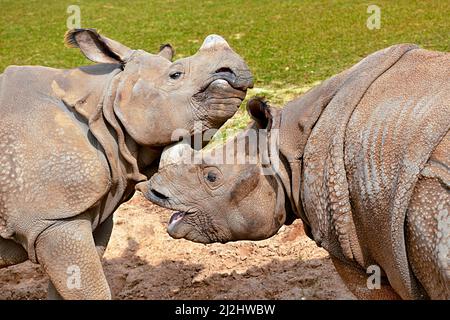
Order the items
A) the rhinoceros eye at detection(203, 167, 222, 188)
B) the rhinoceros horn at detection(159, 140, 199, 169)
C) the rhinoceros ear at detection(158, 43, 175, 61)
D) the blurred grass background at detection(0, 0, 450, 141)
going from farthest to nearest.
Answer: the blurred grass background at detection(0, 0, 450, 141)
the rhinoceros ear at detection(158, 43, 175, 61)
the rhinoceros horn at detection(159, 140, 199, 169)
the rhinoceros eye at detection(203, 167, 222, 188)

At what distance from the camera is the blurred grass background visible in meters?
10.9

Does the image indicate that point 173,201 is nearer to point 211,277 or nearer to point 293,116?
point 293,116

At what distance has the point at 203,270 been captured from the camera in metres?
6.02

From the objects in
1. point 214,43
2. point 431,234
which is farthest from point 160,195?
point 431,234

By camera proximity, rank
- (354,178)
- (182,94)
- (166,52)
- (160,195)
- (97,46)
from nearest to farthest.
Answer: (354,178), (160,195), (182,94), (97,46), (166,52)

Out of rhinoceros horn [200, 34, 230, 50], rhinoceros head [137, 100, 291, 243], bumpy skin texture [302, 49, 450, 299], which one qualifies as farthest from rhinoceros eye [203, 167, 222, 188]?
rhinoceros horn [200, 34, 230, 50]

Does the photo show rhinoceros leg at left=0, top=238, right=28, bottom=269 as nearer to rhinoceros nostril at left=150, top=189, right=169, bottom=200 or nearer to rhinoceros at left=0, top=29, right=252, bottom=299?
rhinoceros at left=0, top=29, right=252, bottom=299

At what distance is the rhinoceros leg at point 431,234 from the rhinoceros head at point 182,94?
1417 mm

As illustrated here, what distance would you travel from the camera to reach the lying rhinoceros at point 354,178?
2.93 m

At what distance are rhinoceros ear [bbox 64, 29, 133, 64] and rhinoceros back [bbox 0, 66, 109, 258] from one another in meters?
0.41

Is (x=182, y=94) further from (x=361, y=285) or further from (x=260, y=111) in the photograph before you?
(x=361, y=285)

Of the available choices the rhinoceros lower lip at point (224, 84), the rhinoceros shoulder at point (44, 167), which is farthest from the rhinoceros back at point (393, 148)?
the rhinoceros shoulder at point (44, 167)

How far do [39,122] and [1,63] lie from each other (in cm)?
942

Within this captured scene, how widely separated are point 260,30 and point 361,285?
Result: 429 inches
